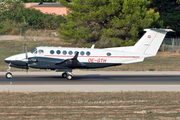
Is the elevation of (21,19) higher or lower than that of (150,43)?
lower

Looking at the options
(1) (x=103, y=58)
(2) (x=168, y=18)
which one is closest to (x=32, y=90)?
(1) (x=103, y=58)

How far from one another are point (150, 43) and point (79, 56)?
5865 mm

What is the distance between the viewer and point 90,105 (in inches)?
525

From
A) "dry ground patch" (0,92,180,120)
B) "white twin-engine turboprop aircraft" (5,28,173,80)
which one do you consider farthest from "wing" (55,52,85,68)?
"dry ground patch" (0,92,180,120)

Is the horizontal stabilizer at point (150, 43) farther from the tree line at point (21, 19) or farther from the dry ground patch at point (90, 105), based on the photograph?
the tree line at point (21, 19)

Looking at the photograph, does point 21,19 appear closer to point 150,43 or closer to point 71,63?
point 71,63

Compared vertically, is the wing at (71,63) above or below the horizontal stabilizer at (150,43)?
below

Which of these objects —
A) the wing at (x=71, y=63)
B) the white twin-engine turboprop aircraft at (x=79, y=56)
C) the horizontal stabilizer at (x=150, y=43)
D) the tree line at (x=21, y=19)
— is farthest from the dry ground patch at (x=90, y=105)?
the tree line at (x=21, y=19)

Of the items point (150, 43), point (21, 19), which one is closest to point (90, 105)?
point (150, 43)

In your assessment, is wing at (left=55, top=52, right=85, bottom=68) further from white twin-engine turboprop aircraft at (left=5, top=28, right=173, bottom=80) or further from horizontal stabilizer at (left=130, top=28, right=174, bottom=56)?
horizontal stabilizer at (left=130, top=28, right=174, bottom=56)

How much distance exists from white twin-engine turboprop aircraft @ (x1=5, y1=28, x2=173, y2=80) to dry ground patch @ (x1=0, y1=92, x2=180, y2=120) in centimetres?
584

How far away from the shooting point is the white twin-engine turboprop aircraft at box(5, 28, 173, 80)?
2180cm

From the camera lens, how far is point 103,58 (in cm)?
2303

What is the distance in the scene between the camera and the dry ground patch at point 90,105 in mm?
11320
